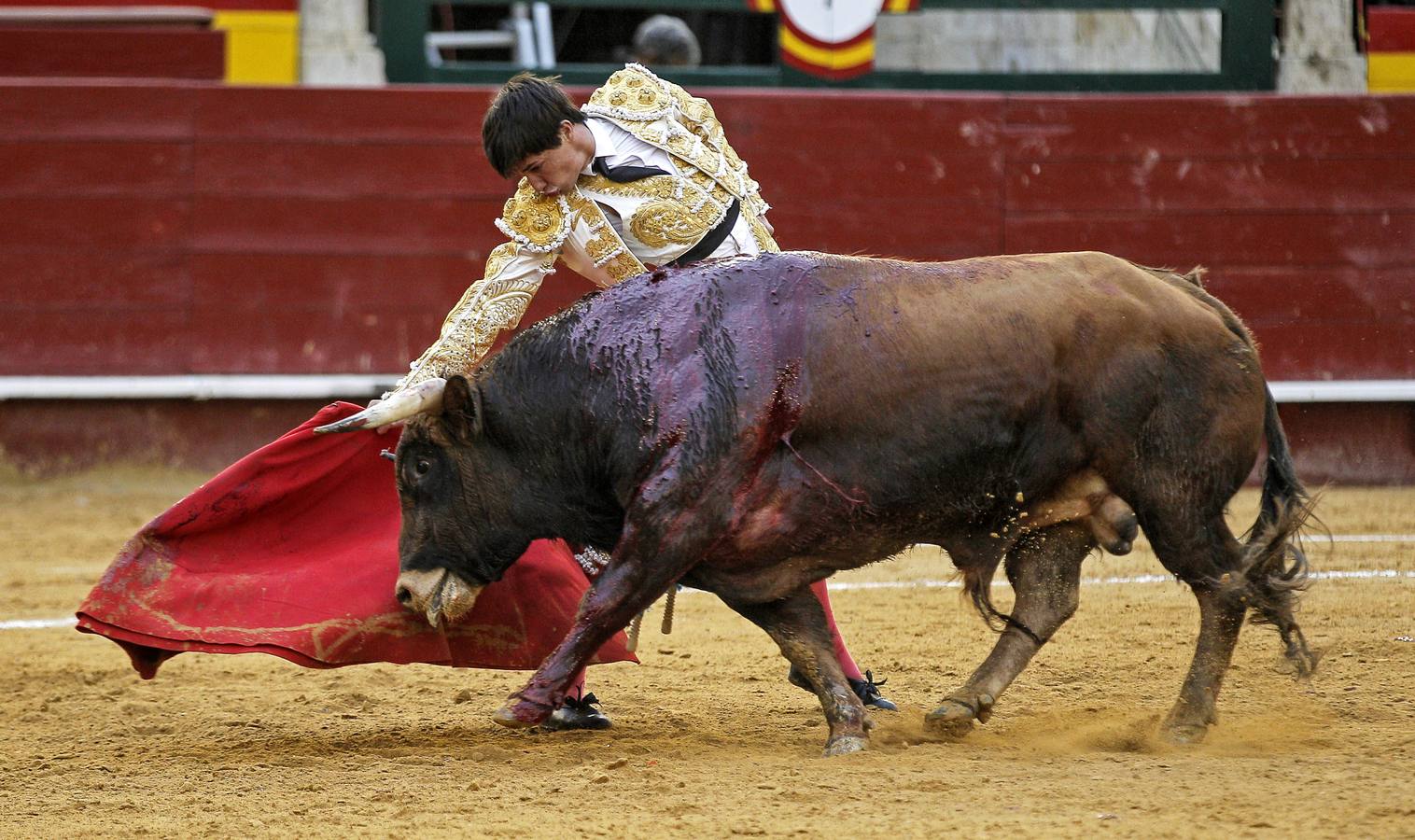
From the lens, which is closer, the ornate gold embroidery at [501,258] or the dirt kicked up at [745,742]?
the dirt kicked up at [745,742]

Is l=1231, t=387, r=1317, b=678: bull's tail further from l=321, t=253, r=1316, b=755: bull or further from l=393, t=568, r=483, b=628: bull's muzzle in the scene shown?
l=393, t=568, r=483, b=628: bull's muzzle

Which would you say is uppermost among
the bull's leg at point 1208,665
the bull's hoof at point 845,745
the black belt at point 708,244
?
the black belt at point 708,244

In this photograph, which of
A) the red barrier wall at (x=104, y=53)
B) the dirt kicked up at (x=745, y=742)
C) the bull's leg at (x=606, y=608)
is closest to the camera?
the dirt kicked up at (x=745, y=742)

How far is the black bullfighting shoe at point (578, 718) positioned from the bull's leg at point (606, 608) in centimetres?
51

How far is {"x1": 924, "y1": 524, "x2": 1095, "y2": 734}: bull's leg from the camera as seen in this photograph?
3412 mm

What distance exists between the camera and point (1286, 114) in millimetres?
7508

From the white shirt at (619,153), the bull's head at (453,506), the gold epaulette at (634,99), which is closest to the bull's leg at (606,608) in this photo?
the bull's head at (453,506)

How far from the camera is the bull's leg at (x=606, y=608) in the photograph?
10.5 feet

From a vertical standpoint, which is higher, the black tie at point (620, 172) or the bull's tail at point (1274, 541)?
the black tie at point (620, 172)

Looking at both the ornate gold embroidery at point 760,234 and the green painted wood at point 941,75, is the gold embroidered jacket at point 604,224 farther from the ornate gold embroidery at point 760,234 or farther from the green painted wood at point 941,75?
the green painted wood at point 941,75

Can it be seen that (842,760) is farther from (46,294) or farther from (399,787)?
(46,294)

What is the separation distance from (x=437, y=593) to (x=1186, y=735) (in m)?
1.54

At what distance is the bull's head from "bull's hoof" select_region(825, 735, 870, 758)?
757mm

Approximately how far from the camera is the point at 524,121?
3.33 m
